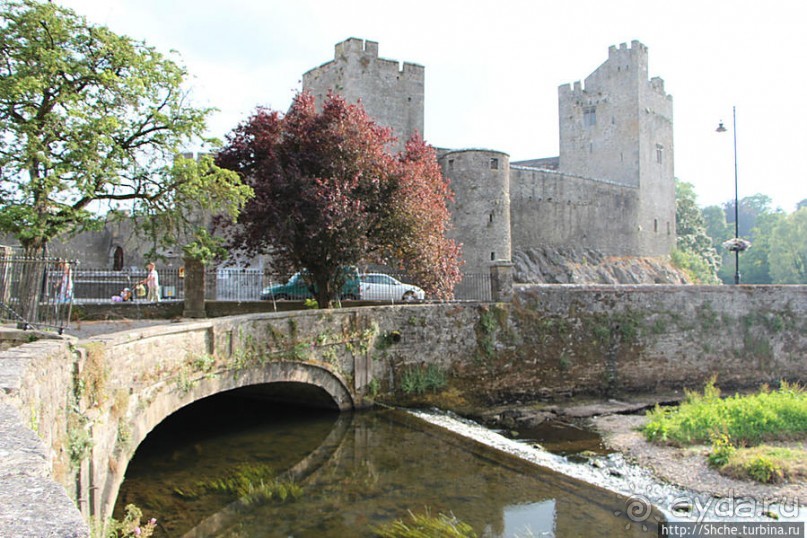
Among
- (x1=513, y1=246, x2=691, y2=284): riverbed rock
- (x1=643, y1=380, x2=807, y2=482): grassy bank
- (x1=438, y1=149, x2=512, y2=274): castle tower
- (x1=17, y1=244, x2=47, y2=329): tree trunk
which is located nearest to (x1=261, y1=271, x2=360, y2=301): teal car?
(x1=643, y1=380, x2=807, y2=482): grassy bank

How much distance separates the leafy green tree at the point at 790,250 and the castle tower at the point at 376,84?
134ft

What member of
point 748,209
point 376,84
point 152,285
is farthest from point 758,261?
point 152,285

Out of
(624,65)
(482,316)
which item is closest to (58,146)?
(482,316)

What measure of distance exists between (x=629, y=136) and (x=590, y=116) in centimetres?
329

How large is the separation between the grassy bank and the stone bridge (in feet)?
12.1

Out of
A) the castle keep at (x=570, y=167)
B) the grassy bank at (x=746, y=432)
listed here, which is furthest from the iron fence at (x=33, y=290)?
the castle keep at (x=570, y=167)

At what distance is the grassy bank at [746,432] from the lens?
1059 cm

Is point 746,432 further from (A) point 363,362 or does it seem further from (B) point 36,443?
(B) point 36,443

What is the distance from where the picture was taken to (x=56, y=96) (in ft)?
35.9

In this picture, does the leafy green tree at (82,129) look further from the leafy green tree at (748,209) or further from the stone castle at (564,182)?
the leafy green tree at (748,209)

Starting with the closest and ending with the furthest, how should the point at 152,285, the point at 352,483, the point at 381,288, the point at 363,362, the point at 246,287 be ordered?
the point at 352,483, the point at 363,362, the point at 152,285, the point at 246,287, the point at 381,288

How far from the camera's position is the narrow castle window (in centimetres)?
4472

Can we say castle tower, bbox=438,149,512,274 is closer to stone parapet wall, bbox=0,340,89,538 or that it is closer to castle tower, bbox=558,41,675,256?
castle tower, bbox=558,41,675,256

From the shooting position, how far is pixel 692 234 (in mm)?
56781
